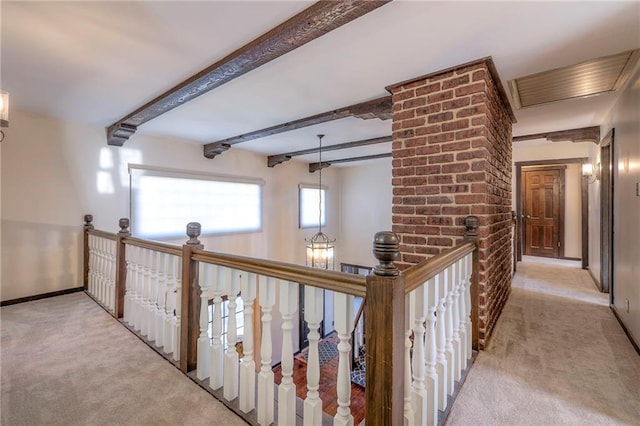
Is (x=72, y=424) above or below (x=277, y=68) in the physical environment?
below

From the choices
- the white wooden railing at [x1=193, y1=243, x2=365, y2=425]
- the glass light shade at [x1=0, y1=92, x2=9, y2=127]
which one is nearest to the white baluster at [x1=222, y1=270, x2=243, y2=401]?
the white wooden railing at [x1=193, y1=243, x2=365, y2=425]

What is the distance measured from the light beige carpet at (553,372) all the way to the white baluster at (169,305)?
170 centimetres

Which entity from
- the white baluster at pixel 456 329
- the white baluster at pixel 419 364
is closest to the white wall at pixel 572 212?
the white baluster at pixel 456 329

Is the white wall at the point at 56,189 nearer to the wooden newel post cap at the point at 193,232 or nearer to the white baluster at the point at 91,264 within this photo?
the white baluster at the point at 91,264

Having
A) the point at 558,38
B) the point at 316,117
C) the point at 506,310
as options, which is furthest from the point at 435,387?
the point at 316,117

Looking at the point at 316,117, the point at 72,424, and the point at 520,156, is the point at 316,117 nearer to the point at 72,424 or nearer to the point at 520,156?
the point at 72,424

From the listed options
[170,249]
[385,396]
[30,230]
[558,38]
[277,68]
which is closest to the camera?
[385,396]

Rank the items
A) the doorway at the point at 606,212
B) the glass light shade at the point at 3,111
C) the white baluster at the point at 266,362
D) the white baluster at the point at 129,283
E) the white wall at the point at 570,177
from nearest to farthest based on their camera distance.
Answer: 1. the white baluster at the point at 266,362
2. the glass light shade at the point at 3,111
3. the white baluster at the point at 129,283
4. the doorway at the point at 606,212
5. the white wall at the point at 570,177

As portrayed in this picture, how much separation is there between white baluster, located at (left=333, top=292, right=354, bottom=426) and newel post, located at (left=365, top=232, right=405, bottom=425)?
0.11 m

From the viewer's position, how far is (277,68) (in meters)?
2.11

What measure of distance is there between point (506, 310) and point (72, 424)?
320cm

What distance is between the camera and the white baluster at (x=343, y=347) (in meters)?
1.03

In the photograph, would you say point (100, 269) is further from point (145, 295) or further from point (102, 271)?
point (145, 295)

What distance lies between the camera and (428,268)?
3.71 ft
